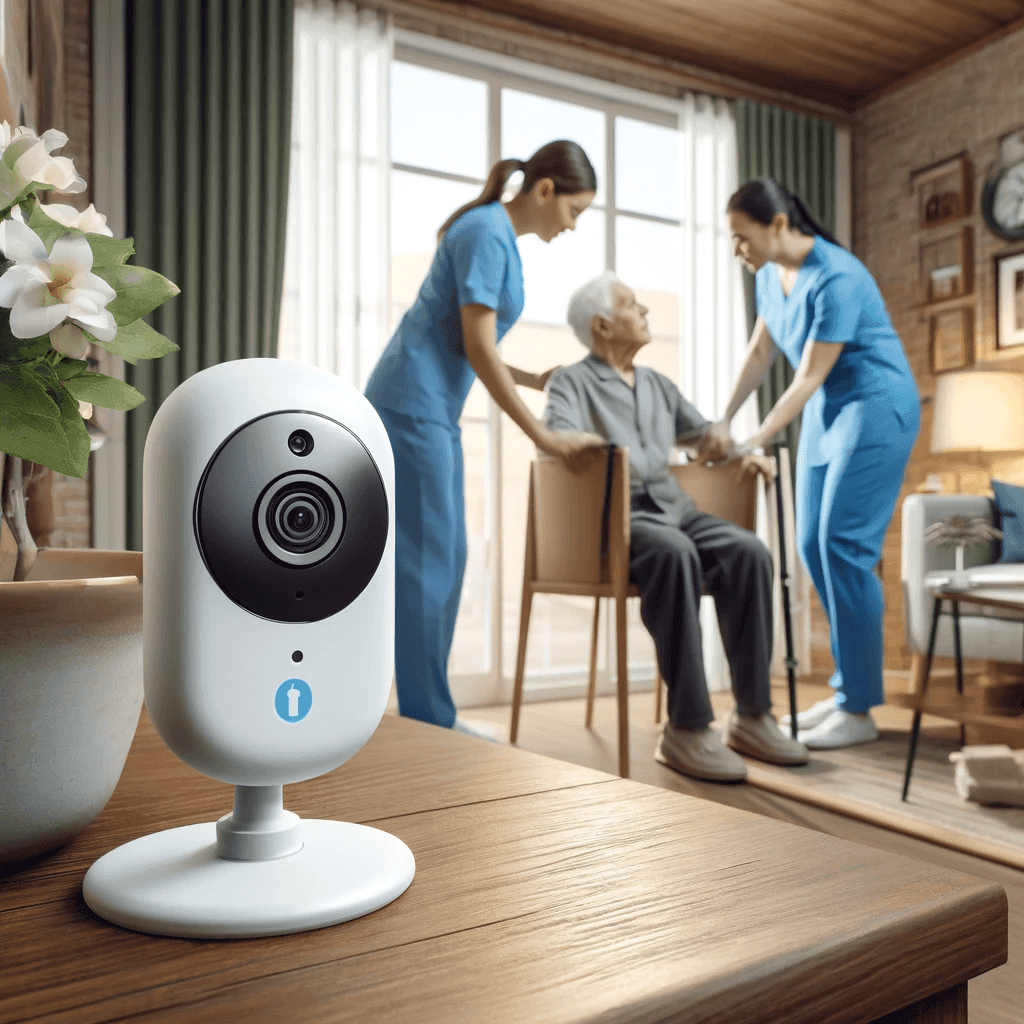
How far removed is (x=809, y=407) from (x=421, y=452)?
145cm

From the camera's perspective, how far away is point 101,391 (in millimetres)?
371

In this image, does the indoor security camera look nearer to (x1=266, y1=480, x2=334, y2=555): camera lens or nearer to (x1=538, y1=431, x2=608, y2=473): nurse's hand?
(x1=266, y1=480, x2=334, y2=555): camera lens

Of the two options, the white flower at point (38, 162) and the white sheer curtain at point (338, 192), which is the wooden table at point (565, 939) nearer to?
the white flower at point (38, 162)

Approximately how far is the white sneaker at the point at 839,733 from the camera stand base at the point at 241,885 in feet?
8.31

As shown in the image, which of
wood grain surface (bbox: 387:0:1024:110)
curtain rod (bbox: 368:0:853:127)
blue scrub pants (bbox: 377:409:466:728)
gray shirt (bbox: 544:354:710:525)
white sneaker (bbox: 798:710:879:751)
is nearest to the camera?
blue scrub pants (bbox: 377:409:466:728)

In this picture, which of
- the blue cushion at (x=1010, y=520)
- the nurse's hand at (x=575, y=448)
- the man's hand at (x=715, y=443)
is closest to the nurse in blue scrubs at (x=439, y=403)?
the nurse's hand at (x=575, y=448)

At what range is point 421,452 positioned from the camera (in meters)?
2.11

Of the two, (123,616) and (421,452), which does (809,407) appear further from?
(123,616)

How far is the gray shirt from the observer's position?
2.57 m

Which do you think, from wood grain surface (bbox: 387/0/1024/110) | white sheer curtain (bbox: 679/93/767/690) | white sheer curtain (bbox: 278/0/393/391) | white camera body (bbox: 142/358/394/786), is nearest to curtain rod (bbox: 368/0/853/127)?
wood grain surface (bbox: 387/0/1024/110)

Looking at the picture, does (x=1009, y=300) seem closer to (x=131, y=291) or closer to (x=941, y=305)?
(x=941, y=305)

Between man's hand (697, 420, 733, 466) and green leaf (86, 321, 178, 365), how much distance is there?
2474 millimetres

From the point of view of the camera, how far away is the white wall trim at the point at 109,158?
122 inches

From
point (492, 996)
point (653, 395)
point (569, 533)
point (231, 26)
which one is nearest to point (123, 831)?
point (492, 996)
